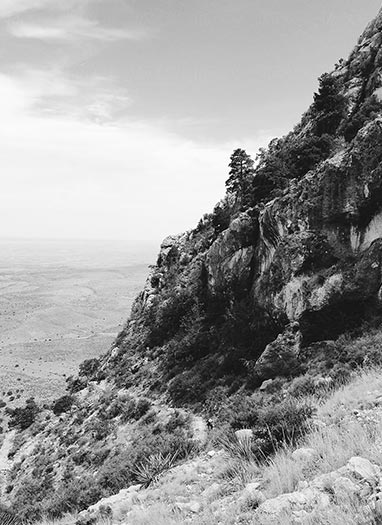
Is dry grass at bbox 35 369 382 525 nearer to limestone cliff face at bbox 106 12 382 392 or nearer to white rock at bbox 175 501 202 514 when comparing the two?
white rock at bbox 175 501 202 514

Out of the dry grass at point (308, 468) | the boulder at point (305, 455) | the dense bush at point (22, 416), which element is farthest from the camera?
the dense bush at point (22, 416)

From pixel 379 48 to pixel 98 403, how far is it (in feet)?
131

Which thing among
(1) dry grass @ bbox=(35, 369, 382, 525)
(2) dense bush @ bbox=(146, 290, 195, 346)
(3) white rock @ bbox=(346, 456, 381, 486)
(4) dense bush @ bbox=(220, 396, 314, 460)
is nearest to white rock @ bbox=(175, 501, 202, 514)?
(1) dry grass @ bbox=(35, 369, 382, 525)

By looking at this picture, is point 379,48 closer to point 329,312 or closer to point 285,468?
point 329,312

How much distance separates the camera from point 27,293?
182 metres

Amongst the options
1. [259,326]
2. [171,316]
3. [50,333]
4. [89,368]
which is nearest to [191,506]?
[259,326]

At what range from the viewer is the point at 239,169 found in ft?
128

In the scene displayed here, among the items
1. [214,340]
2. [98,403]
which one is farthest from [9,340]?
[214,340]

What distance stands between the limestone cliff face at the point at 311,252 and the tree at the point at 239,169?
14.7 feet

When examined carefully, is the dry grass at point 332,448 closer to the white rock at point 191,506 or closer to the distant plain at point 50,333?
the white rock at point 191,506

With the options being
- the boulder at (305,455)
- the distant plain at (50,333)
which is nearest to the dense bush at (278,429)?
the boulder at (305,455)

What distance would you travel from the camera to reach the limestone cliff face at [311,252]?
18.8m

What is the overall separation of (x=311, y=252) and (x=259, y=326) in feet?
20.0

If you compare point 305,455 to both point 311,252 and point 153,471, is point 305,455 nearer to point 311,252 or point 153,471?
point 153,471
